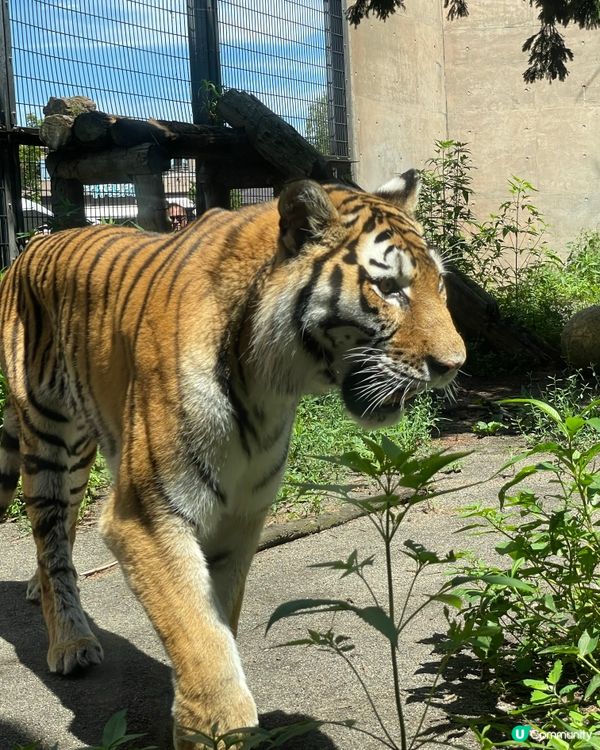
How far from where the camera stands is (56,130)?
22.1 feet

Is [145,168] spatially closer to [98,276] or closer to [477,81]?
[98,276]

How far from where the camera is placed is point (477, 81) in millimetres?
13742

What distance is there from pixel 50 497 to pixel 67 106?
410 cm

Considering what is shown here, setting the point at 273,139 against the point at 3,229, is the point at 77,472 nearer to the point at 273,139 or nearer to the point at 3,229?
the point at 3,229

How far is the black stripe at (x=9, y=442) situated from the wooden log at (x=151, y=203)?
124 inches

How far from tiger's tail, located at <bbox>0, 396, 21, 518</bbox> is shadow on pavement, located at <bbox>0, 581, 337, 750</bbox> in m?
0.49

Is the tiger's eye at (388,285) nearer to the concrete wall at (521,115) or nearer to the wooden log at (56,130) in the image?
the wooden log at (56,130)

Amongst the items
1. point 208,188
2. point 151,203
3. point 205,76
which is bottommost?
point 151,203

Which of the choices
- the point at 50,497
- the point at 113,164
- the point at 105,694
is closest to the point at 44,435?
the point at 50,497

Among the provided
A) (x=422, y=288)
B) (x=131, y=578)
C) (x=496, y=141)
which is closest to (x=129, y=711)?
(x=131, y=578)

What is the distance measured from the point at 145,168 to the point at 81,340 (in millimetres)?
3870

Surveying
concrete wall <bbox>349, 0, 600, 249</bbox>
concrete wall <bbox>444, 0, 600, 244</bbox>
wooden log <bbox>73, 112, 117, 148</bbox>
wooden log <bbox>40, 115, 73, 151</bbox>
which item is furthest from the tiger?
concrete wall <bbox>444, 0, 600, 244</bbox>

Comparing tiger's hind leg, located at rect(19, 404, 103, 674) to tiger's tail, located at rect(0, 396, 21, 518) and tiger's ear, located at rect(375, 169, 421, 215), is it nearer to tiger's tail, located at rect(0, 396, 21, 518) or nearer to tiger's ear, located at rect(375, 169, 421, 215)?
tiger's tail, located at rect(0, 396, 21, 518)

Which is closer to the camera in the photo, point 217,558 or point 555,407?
point 217,558
